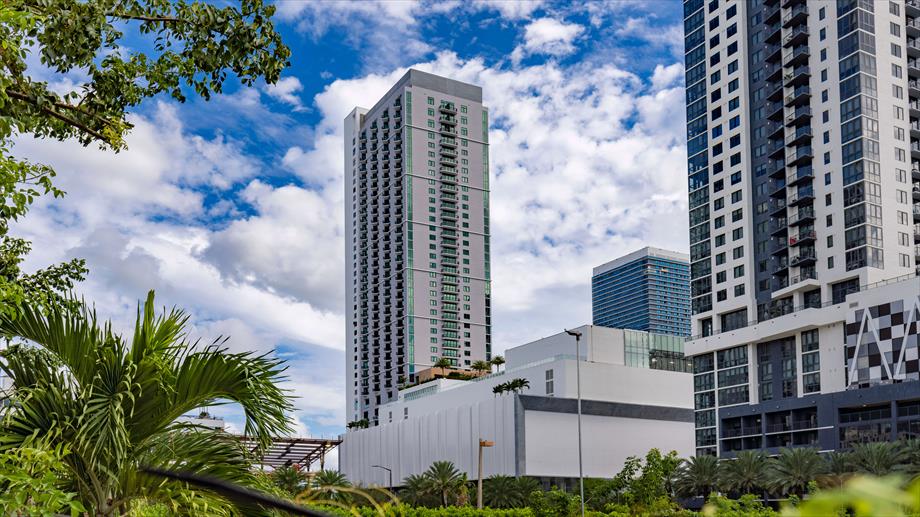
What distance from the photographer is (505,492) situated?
2817 inches

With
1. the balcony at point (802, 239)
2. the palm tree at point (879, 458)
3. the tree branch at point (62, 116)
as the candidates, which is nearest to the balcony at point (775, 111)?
the balcony at point (802, 239)

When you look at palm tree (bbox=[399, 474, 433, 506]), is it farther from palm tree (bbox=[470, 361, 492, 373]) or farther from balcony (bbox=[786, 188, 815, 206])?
balcony (bbox=[786, 188, 815, 206])

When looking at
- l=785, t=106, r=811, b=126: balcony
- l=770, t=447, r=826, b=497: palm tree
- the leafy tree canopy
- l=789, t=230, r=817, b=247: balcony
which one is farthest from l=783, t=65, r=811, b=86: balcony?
the leafy tree canopy

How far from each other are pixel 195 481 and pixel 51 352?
4.18 m

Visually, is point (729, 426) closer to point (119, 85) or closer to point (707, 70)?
point (707, 70)

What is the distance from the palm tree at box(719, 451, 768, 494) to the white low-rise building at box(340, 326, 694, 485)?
2291 cm

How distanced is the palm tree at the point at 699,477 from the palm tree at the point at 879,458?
11078 millimetres

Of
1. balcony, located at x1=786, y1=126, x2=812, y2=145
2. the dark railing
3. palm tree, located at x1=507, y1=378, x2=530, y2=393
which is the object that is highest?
balcony, located at x1=786, y1=126, x2=812, y2=145

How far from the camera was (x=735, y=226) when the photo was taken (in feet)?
259

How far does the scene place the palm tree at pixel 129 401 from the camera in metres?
4.88

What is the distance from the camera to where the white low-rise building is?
83.1 meters

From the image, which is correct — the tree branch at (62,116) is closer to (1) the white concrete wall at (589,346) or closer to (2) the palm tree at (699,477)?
(2) the palm tree at (699,477)

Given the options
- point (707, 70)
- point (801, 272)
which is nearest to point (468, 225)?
point (707, 70)

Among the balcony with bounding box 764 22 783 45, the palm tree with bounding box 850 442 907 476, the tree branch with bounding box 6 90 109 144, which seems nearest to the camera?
the tree branch with bounding box 6 90 109 144
